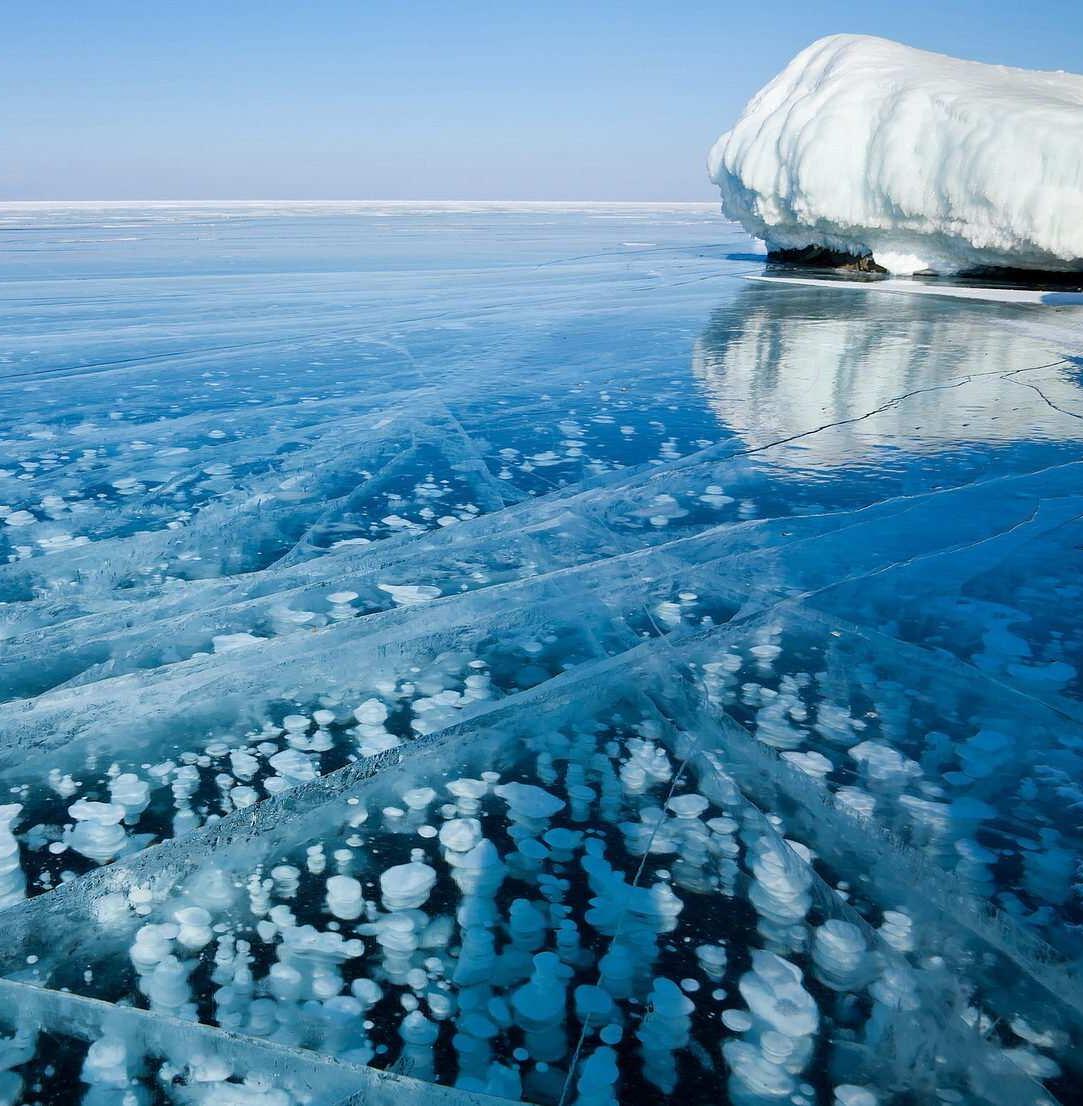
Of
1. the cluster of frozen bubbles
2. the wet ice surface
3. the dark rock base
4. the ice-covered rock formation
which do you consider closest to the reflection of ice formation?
the wet ice surface

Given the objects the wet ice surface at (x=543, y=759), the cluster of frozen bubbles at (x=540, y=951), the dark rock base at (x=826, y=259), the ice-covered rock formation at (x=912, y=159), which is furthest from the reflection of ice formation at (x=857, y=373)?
the dark rock base at (x=826, y=259)

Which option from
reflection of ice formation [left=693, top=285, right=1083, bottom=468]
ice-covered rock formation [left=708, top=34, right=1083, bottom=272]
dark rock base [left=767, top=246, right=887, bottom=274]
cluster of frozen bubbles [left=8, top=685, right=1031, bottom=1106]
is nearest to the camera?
cluster of frozen bubbles [left=8, top=685, right=1031, bottom=1106]

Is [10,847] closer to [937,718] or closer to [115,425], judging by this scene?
[937,718]

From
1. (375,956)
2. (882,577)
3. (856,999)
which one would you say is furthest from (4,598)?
(882,577)

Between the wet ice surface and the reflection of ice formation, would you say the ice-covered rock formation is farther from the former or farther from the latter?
the wet ice surface

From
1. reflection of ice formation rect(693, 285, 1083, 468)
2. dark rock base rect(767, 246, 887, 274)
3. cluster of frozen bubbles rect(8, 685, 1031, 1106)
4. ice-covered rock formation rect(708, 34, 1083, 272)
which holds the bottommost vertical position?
cluster of frozen bubbles rect(8, 685, 1031, 1106)

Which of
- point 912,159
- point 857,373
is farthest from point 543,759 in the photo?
point 912,159
